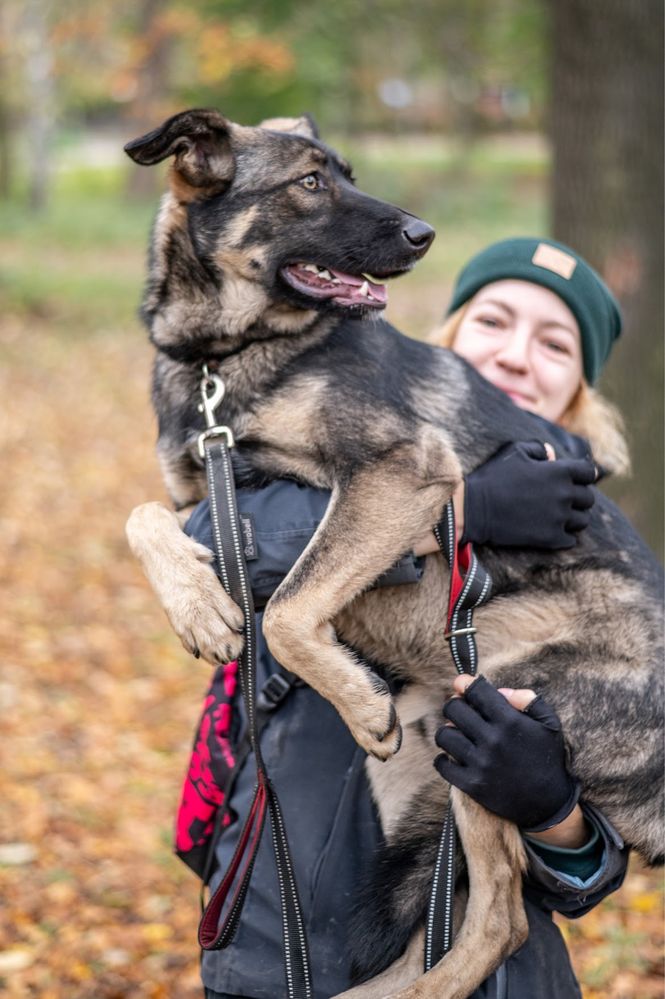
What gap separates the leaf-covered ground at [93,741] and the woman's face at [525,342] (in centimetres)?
237

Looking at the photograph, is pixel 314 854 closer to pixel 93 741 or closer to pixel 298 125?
pixel 298 125

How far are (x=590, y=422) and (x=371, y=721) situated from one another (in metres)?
1.36

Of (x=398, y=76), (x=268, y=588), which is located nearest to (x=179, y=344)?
(x=268, y=588)

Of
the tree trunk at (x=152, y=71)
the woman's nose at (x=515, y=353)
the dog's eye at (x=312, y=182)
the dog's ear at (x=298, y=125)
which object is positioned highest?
the tree trunk at (x=152, y=71)

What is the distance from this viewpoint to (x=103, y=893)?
477 cm

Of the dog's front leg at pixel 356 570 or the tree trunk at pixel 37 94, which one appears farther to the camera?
the tree trunk at pixel 37 94

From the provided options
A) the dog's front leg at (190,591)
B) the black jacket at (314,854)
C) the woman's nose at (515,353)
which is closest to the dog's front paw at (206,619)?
the dog's front leg at (190,591)

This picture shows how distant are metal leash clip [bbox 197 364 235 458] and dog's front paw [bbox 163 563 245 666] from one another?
0.34m

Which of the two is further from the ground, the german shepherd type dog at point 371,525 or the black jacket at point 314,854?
the german shepherd type dog at point 371,525

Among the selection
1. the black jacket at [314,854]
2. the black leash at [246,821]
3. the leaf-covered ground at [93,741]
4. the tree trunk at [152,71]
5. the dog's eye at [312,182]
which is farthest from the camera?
the tree trunk at [152,71]

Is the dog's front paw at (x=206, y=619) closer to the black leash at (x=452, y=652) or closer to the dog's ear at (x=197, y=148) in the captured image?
the black leash at (x=452, y=652)

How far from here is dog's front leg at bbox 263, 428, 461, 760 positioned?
2.55 metres

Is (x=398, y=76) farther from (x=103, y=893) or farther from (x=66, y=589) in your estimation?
(x=103, y=893)

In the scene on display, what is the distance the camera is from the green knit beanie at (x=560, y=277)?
3.22 metres
